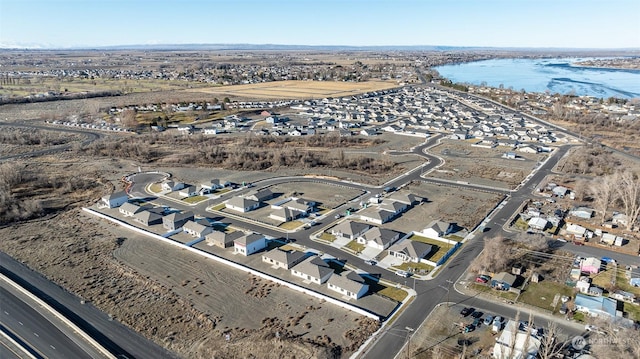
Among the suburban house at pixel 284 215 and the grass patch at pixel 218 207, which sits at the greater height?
the suburban house at pixel 284 215

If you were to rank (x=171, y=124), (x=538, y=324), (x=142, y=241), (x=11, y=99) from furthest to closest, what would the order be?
(x=11, y=99)
(x=171, y=124)
(x=142, y=241)
(x=538, y=324)

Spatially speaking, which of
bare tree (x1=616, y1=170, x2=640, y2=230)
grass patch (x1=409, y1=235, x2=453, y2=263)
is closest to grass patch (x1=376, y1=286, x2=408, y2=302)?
grass patch (x1=409, y1=235, x2=453, y2=263)

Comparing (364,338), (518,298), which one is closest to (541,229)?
(518,298)

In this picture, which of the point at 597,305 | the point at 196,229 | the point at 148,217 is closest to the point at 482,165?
the point at 597,305

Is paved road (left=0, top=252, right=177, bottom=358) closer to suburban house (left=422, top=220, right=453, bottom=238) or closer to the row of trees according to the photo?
suburban house (left=422, top=220, right=453, bottom=238)

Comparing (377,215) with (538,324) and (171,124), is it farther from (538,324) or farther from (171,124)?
(171,124)

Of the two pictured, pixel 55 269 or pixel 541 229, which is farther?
pixel 541 229

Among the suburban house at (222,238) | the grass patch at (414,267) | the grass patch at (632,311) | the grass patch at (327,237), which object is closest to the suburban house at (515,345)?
the grass patch at (632,311)

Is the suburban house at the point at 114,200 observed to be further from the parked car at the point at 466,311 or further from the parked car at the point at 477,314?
the parked car at the point at 477,314
